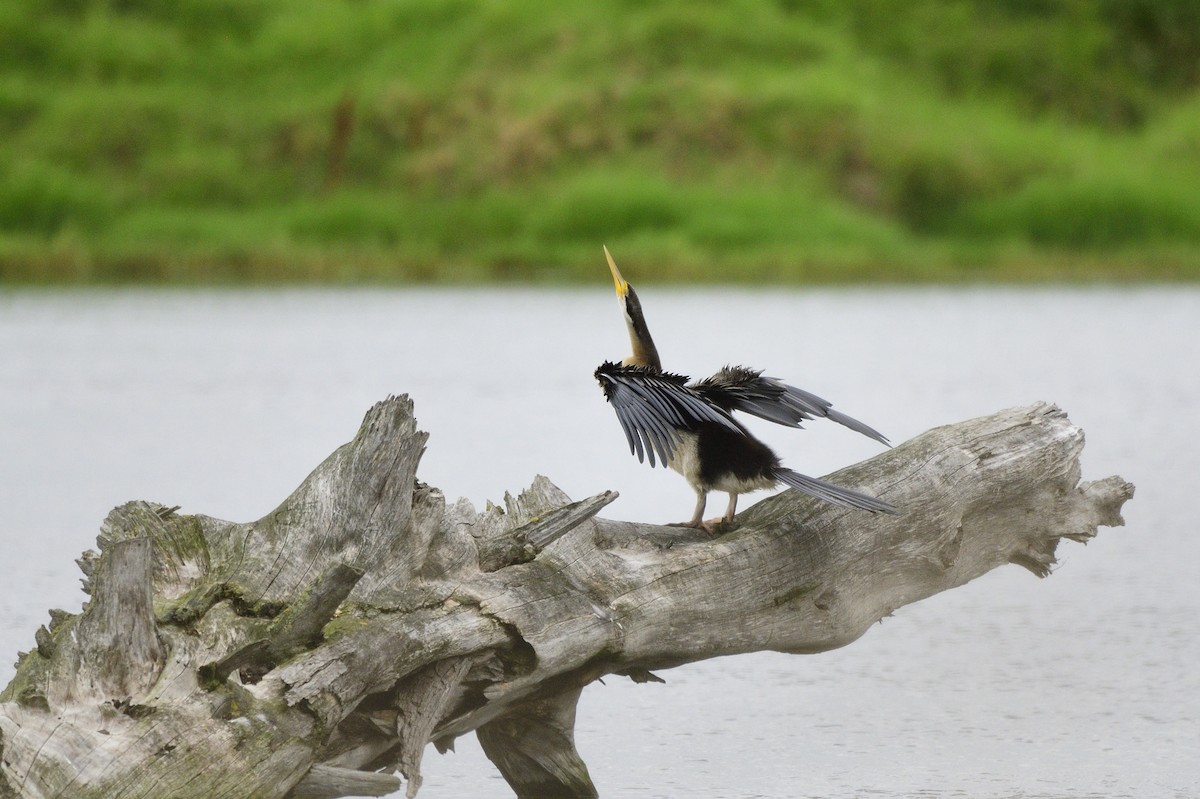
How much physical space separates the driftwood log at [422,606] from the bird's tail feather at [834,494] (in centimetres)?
32

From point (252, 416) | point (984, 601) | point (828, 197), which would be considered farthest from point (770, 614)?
point (828, 197)

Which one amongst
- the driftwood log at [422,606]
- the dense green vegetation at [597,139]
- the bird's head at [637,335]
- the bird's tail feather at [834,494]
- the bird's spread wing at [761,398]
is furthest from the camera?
the dense green vegetation at [597,139]

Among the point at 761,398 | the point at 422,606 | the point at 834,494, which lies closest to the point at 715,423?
the point at 761,398

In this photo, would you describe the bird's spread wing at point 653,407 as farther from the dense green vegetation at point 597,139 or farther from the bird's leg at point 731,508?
the dense green vegetation at point 597,139

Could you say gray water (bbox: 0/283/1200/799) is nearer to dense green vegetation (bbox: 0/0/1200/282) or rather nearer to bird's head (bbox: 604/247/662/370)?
bird's head (bbox: 604/247/662/370)

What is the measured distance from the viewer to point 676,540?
454 cm

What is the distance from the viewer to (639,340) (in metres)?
4.95

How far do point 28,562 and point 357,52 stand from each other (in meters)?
32.7

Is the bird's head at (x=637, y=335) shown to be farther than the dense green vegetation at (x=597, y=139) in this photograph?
No

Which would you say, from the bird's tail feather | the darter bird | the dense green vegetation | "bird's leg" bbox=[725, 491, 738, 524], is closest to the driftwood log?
"bird's leg" bbox=[725, 491, 738, 524]

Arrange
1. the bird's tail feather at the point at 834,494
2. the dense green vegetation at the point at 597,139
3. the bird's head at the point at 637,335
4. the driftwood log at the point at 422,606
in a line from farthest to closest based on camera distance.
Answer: the dense green vegetation at the point at 597,139
the bird's head at the point at 637,335
the bird's tail feather at the point at 834,494
the driftwood log at the point at 422,606

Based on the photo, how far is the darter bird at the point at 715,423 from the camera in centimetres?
425

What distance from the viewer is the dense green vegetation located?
3031 centimetres

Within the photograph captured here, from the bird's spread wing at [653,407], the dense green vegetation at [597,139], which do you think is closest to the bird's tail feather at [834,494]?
the bird's spread wing at [653,407]
